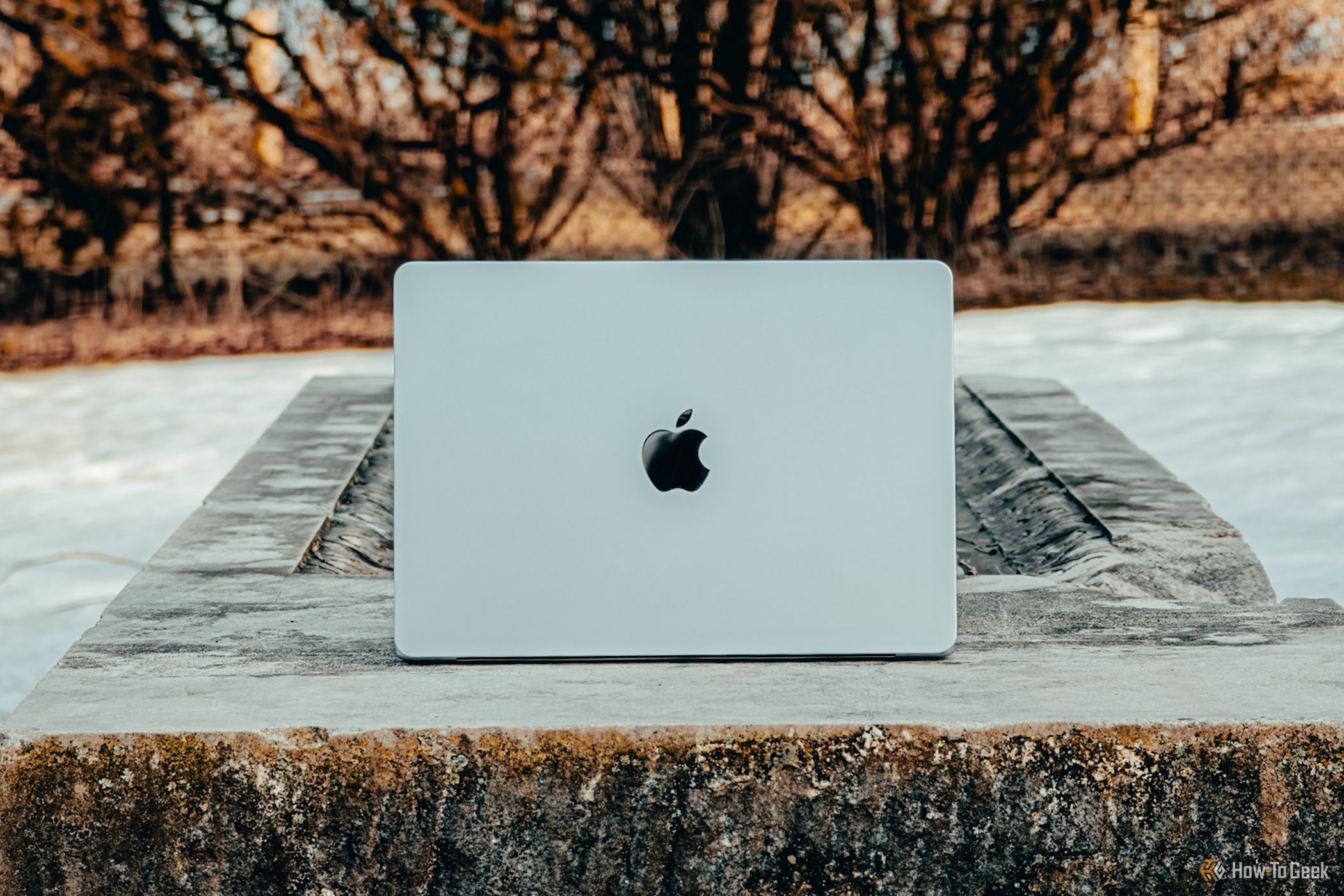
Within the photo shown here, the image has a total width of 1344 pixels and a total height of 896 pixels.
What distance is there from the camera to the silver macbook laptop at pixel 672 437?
0.80 metres

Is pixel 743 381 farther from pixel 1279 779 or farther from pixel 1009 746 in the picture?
pixel 1279 779

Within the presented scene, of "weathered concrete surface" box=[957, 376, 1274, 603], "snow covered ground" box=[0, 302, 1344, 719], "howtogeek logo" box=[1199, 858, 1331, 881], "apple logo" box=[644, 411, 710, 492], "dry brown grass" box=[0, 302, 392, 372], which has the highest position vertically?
"apple logo" box=[644, 411, 710, 492]

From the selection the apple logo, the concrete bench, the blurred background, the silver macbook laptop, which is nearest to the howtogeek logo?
the concrete bench

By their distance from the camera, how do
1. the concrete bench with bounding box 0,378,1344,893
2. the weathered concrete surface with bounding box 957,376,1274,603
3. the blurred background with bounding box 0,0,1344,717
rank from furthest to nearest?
the blurred background with bounding box 0,0,1344,717 < the weathered concrete surface with bounding box 957,376,1274,603 < the concrete bench with bounding box 0,378,1344,893

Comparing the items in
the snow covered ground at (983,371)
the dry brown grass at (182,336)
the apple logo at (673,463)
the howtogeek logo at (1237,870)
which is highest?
the apple logo at (673,463)

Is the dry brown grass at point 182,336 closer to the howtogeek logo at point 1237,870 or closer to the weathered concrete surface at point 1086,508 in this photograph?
the weathered concrete surface at point 1086,508

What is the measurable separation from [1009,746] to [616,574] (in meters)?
0.26

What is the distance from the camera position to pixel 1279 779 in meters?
0.71

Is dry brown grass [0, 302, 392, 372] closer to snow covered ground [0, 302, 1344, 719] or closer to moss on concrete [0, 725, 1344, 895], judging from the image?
snow covered ground [0, 302, 1344, 719]

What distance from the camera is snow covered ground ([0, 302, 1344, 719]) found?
2.05m

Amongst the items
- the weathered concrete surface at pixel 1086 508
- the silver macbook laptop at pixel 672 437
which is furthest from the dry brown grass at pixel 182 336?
the silver macbook laptop at pixel 672 437

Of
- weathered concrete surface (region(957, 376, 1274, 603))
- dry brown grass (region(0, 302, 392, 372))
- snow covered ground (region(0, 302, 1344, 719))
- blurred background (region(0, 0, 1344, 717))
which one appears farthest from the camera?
dry brown grass (region(0, 302, 392, 372))

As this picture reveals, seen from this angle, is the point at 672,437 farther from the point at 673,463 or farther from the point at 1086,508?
the point at 1086,508

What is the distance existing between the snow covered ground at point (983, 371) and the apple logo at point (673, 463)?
103 cm
